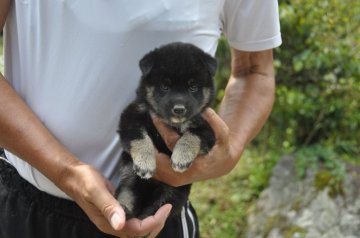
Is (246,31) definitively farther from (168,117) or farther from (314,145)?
(314,145)

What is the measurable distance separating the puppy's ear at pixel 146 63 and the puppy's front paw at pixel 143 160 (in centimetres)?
30

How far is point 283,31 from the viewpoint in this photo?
5.80 meters

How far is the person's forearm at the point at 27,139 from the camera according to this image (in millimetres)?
1991

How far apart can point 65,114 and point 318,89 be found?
4.15 m

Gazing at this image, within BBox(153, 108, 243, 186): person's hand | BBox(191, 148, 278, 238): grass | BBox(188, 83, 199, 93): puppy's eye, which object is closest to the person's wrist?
BBox(153, 108, 243, 186): person's hand

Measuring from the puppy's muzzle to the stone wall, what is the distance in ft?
9.13

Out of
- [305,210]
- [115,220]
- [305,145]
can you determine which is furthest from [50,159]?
[305,145]

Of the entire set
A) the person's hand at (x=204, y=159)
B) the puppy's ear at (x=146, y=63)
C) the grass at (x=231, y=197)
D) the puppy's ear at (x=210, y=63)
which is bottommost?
the grass at (x=231, y=197)

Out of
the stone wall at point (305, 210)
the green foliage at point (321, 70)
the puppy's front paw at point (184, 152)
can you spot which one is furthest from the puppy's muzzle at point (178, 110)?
the green foliage at point (321, 70)

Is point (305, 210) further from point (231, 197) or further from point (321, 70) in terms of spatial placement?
point (321, 70)

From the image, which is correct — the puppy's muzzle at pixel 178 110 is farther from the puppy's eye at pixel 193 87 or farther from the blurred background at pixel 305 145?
the blurred background at pixel 305 145

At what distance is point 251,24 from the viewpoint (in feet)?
8.07

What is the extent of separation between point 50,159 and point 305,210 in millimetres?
3396

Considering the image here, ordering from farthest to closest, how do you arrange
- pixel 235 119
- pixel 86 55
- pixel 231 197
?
pixel 231 197 < pixel 235 119 < pixel 86 55
